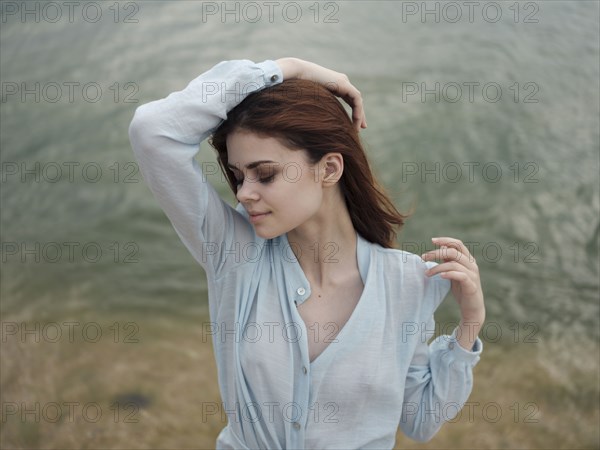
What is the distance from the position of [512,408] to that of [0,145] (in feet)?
8.90

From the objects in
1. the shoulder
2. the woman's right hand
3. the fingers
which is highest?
the woman's right hand

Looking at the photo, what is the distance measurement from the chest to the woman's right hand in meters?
0.38

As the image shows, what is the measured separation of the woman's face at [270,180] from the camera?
4.93 ft

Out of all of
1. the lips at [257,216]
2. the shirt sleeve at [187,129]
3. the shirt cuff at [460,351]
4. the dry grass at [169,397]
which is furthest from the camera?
the dry grass at [169,397]

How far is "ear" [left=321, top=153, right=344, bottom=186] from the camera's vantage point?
62.4 inches

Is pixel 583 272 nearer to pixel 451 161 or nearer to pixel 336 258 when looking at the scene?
pixel 451 161

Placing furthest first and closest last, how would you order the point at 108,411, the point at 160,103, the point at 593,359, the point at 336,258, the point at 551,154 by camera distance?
the point at 551,154, the point at 593,359, the point at 108,411, the point at 336,258, the point at 160,103

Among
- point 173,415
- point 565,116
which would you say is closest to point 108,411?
point 173,415

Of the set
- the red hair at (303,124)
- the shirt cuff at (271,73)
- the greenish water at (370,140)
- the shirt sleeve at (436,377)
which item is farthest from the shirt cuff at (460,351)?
the greenish water at (370,140)

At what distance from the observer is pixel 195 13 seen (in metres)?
3.98

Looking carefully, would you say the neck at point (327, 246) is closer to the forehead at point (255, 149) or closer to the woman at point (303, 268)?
the woman at point (303, 268)

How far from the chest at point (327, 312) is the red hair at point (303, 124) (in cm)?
23

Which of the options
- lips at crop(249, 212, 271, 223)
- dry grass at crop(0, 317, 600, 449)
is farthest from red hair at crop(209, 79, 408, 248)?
dry grass at crop(0, 317, 600, 449)

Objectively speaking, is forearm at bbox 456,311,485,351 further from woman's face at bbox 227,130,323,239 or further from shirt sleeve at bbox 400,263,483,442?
woman's face at bbox 227,130,323,239
